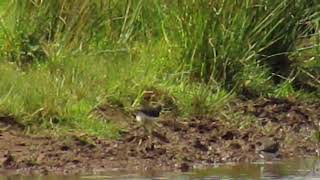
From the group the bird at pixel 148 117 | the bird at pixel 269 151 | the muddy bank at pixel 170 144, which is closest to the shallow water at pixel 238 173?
the bird at pixel 269 151

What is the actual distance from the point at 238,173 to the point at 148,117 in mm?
1061

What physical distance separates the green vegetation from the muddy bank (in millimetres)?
192

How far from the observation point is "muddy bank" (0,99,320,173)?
828cm

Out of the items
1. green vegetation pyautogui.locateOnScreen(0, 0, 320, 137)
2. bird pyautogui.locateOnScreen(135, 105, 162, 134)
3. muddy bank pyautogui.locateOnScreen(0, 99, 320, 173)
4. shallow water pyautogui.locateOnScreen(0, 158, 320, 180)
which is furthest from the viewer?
green vegetation pyautogui.locateOnScreen(0, 0, 320, 137)

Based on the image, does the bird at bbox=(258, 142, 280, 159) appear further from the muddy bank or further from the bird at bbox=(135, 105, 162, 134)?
the bird at bbox=(135, 105, 162, 134)

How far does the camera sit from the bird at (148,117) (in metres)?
8.94

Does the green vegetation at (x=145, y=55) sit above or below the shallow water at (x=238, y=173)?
above

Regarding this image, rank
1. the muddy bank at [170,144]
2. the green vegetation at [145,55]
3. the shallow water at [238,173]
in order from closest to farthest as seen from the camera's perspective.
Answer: the shallow water at [238,173] → the muddy bank at [170,144] → the green vegetation at [145,55]

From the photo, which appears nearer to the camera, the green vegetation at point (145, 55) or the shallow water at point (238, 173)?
the shallow water at point (238, 173)

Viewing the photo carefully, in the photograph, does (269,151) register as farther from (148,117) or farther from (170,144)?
(148,117)

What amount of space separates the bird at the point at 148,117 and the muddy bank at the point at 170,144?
6cm

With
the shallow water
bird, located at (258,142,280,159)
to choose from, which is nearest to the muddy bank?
bird, located at (258,142,280,159)

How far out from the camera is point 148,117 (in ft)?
29.3

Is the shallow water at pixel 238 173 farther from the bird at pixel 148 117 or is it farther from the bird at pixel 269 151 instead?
the bird at pixel 148 117
